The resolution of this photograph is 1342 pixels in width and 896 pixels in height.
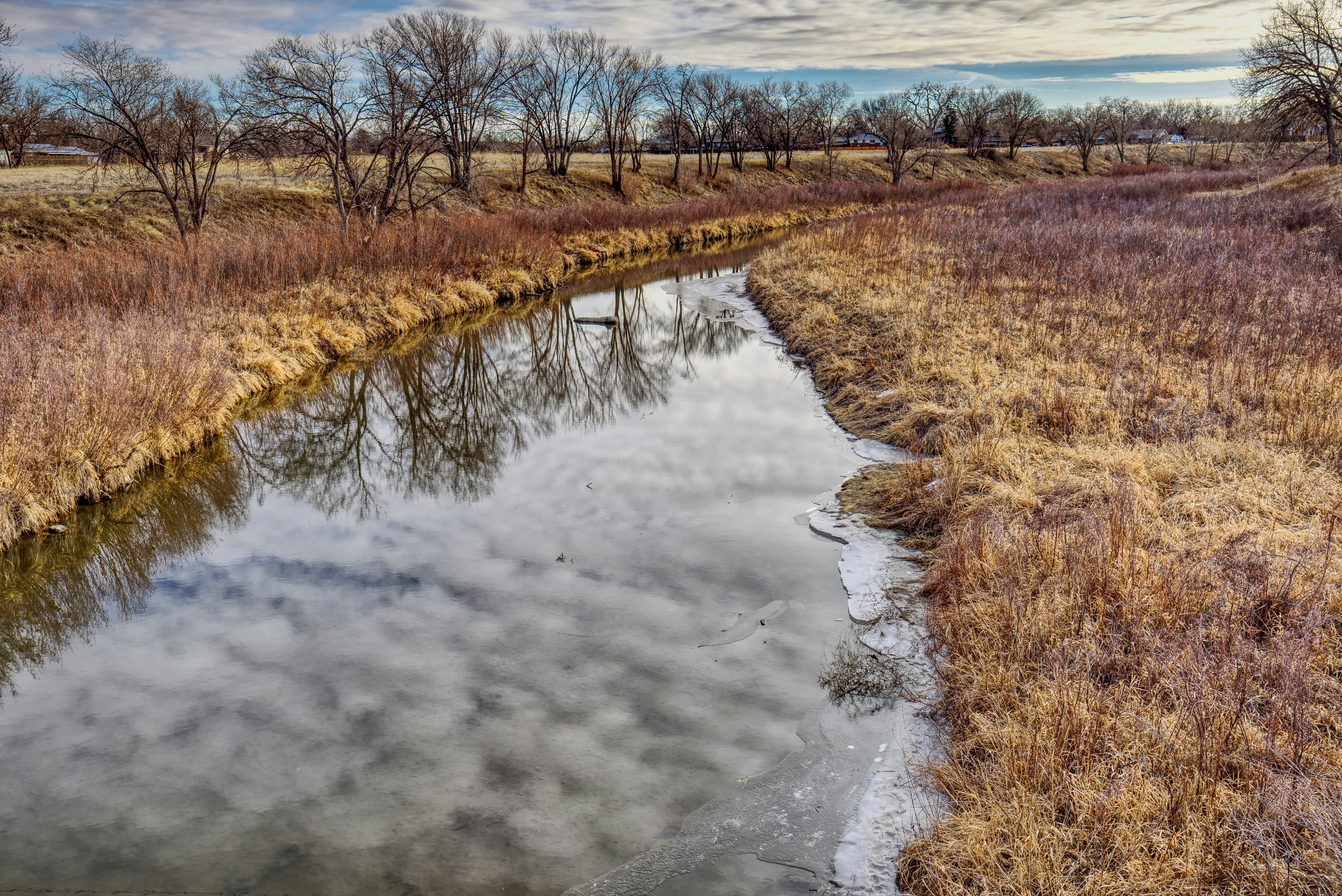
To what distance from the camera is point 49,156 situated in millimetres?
44062

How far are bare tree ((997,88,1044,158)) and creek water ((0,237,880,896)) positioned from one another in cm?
7644

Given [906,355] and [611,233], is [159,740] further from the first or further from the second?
[611,233]

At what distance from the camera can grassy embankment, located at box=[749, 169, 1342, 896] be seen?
329cm

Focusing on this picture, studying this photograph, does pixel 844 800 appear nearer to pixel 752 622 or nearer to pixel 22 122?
pixel 752 622

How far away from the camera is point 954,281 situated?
1521 cm

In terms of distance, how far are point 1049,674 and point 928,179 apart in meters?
61.7

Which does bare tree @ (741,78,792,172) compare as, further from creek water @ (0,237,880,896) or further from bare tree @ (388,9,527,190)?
creek water @ (0,237,880,896)

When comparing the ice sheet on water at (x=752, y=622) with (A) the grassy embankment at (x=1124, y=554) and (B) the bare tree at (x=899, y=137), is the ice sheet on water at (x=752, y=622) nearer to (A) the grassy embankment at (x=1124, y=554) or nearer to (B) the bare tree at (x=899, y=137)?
(A) the grassy embankment at (x=1124, y=554)

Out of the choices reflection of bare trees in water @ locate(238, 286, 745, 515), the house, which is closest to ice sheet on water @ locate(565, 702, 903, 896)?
reflection of bare trees in water @ locate(238, 286, 745, 515)

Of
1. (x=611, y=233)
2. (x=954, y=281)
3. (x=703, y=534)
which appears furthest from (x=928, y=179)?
(x=703, y=534)

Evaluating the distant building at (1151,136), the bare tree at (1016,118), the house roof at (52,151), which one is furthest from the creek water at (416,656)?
the distant building at (1151,136)

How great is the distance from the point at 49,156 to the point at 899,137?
54.5 metres

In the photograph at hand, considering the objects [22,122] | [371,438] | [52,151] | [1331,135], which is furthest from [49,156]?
[1331,135]

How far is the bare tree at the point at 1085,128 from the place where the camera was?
77.8m
